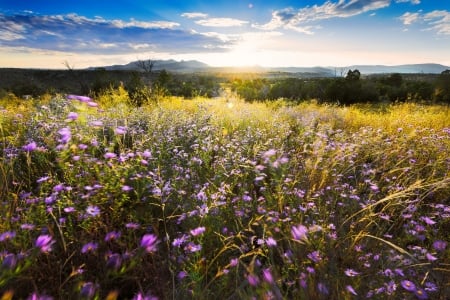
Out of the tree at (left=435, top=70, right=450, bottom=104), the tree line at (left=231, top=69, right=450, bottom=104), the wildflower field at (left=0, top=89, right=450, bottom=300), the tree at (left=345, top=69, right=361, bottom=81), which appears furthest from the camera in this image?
the tree at (left=345, top=69, right=361, bottom=81)

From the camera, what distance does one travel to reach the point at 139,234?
2543 mm

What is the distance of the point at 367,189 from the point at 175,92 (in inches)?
897

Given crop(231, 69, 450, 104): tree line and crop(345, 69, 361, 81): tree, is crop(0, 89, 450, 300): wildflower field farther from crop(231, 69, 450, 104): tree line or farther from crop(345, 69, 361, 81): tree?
crop(345, 69, 361, 81): tree

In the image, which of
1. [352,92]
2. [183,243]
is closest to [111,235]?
[183,243]

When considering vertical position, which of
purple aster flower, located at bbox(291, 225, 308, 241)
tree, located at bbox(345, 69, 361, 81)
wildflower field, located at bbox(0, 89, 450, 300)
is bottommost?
wildflower field, located at bbox(0, 89, 450, 300)

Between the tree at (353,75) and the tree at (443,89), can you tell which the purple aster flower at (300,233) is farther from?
the tree at (353,75)

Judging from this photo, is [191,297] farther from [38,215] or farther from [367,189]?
[367,189]

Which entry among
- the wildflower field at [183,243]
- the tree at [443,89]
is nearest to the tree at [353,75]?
the tree at [443,89]

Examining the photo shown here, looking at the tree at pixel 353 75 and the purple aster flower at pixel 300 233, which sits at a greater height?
the tree at pixel 353 75

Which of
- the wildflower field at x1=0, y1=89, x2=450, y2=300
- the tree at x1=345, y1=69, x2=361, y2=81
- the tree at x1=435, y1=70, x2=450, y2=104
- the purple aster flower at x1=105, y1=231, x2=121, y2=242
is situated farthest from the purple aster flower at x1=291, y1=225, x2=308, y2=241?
the tree at x1=345, y1=69, x2=361, y2=81

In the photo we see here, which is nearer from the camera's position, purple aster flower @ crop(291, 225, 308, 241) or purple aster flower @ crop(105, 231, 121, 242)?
purple aster flower @ crop(291, 225, 308, 241)

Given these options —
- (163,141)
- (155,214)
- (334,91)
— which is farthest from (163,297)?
(334,91)

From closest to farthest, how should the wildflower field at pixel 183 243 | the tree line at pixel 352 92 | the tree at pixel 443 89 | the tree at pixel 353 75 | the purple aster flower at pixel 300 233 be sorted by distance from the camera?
1. the purple aster flower at pixel 300 233
2. the wildflower field at pixel 183 243
3. the tree at pixel 443 89
4. the tree line at pixel 352 92
5. the tree at pixel 353 75

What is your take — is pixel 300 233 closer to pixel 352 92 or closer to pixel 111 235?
pixel 111 235
